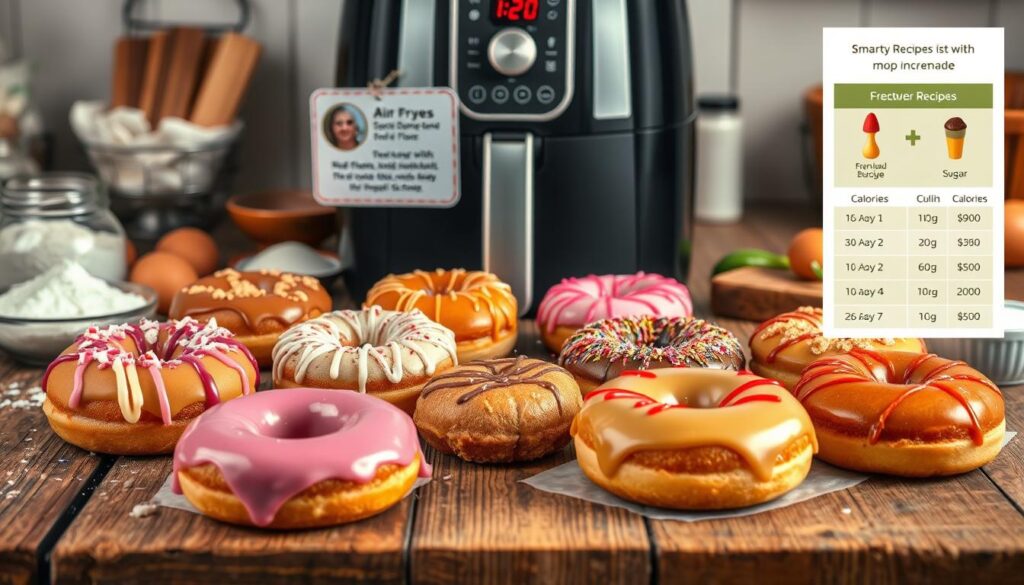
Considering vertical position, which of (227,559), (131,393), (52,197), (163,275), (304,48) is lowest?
(227,559)

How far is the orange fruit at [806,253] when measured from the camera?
162 cm

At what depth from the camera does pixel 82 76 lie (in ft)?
7.14

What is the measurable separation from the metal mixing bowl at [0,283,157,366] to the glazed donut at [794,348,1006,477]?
0.79 metres

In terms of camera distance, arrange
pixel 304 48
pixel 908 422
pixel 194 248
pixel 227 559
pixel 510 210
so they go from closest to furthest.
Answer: pixel 227 559
pixel 908 422
pixel 510 210
pixel 194 248
pixel 304 48

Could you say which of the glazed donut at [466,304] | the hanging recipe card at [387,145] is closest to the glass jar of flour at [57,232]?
the hanging recipe card at [387,145]

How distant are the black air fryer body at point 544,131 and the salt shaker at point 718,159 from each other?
56cm

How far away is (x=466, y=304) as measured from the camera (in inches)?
55.2

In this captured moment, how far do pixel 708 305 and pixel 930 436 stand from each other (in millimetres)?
663

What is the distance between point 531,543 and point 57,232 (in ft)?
3.12

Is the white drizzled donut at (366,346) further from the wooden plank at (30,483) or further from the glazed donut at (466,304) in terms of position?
the wooden plank at (30,483)

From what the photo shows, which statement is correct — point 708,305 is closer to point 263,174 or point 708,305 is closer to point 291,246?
point 291,246

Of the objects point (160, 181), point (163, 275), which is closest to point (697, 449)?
point (163, 275)

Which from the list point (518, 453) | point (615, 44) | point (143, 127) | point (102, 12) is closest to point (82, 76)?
point (102, 12)
